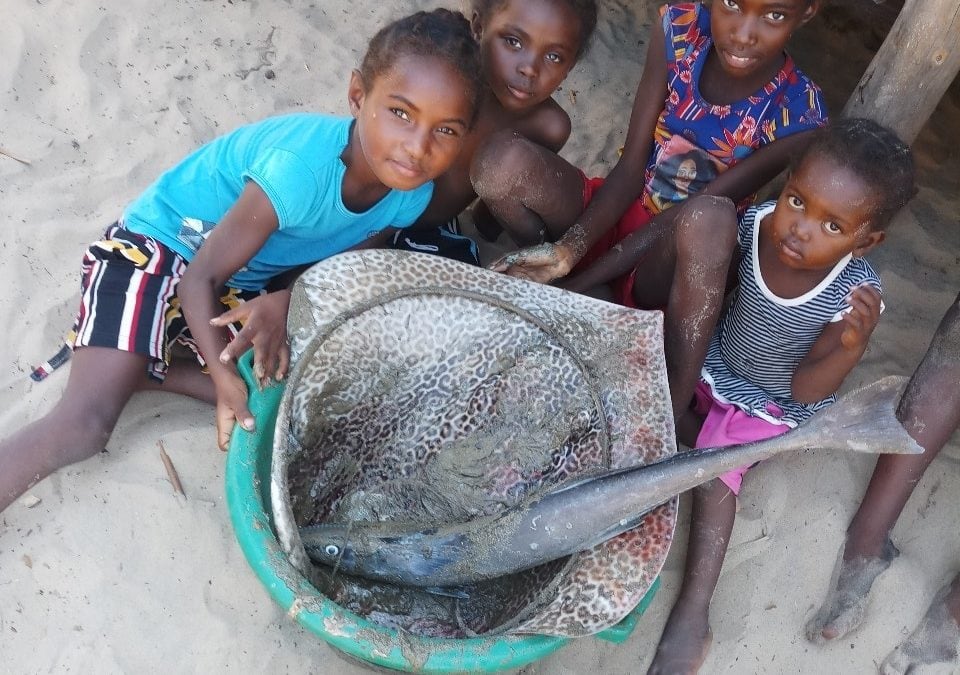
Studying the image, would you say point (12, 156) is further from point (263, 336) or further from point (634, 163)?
point (634, 163)

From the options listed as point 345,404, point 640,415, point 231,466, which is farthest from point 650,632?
point 231,466

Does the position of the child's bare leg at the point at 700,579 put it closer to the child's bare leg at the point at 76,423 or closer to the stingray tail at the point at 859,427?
the stingray tail at the point at 859,427

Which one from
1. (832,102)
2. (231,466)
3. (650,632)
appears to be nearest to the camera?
(231,466)

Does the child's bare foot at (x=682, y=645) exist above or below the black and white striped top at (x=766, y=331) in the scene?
below

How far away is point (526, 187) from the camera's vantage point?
6.16ft

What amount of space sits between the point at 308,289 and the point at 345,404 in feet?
0.80

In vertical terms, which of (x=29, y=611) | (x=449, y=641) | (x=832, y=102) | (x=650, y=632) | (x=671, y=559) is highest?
(x=832, y=102)

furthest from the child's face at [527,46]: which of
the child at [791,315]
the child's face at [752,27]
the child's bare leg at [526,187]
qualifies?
the child at [791,315]

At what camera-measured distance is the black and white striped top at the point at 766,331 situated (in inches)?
66.9

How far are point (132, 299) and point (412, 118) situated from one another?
0.73 meters

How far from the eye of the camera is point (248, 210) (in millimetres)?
1604

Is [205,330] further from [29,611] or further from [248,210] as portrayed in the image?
[29,611]

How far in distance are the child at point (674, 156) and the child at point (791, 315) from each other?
0.18 meters

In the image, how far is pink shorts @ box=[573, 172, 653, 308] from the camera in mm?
2062
